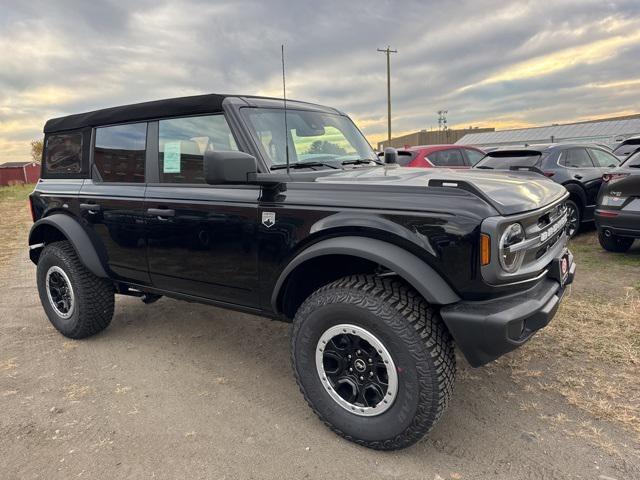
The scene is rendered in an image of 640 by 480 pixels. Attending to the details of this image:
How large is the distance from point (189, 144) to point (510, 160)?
19.7 feet

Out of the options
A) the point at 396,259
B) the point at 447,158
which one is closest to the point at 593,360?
the point at 396,259

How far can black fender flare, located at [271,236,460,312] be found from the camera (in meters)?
2.26

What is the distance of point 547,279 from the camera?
8.72ft

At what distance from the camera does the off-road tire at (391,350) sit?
2309 mm

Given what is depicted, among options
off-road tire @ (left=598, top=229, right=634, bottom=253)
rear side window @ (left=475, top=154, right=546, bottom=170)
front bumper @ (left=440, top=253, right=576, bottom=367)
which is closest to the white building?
rear side window @ (left=475, top=154, right=546, bottom=170)

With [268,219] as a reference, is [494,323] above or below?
below

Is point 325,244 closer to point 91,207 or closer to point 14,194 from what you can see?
point 91,207

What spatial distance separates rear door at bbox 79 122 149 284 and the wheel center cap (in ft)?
6.15

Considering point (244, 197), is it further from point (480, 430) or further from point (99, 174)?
point (480, 430)

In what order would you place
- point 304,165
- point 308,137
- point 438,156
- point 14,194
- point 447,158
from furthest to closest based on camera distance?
point 14,194 < point 447,158 < point 438,156 < point 308,137 < point 304,165

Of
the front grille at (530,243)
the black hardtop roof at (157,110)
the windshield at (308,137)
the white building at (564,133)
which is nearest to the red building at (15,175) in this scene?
the white building at (564,133)

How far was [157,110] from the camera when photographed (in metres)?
3.45

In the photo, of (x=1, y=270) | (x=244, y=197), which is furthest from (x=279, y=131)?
(x=1, y=270)

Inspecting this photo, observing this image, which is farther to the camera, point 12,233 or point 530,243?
point 12,233
